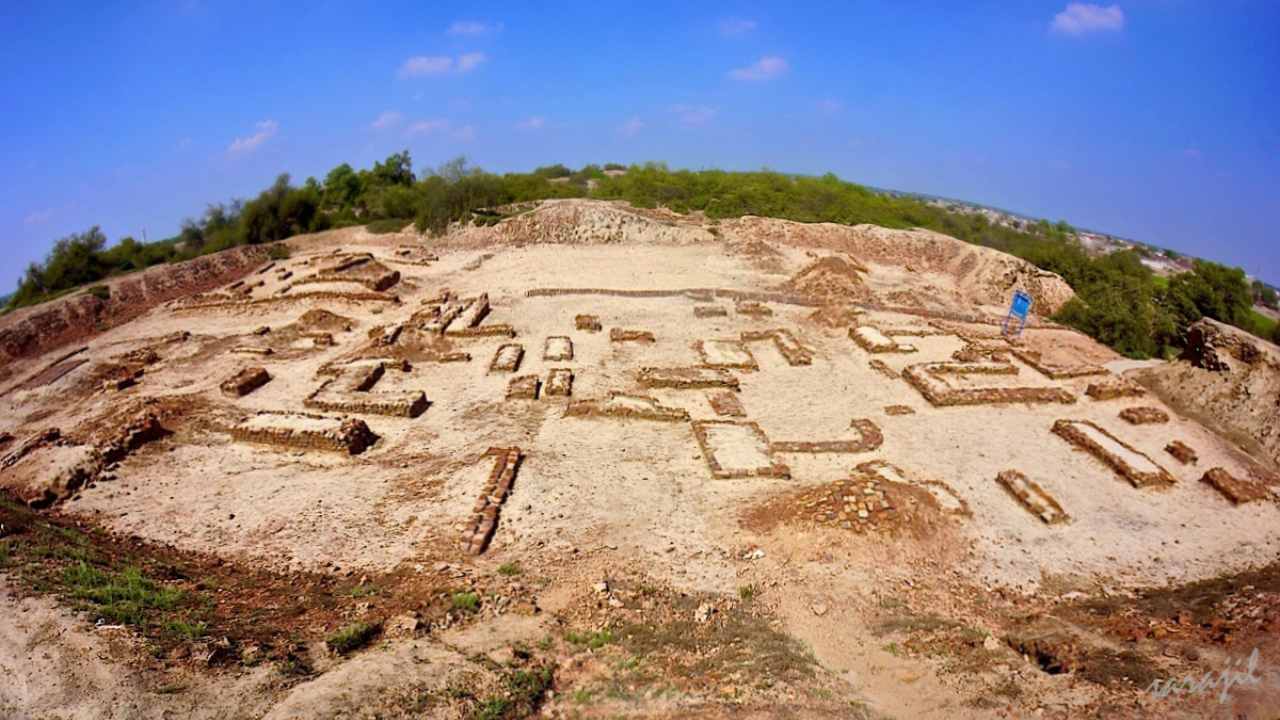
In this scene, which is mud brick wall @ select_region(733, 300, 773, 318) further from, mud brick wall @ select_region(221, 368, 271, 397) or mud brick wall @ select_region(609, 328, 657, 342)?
mud brick wall @ select_region(221, 368, 271, 397)

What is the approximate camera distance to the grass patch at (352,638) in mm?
5930

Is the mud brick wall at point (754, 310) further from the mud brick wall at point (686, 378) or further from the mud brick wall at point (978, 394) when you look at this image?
the mud brick wall at point (978, 394)

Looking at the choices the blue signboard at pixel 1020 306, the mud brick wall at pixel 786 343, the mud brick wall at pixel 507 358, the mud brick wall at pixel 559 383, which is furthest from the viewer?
the blue signboard at pixel 1020 306

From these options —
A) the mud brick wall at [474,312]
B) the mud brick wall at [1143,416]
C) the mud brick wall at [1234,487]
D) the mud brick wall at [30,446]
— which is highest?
the mud brick wall at [474,312]

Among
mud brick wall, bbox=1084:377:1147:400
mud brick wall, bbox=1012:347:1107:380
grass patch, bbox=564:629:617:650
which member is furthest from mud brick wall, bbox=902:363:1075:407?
grass patch, bbox=564:629:617:650

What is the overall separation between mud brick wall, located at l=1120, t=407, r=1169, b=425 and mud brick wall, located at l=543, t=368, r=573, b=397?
1204 centimetres

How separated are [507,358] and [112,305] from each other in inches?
689

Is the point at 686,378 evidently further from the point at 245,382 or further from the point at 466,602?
the point at 245,382

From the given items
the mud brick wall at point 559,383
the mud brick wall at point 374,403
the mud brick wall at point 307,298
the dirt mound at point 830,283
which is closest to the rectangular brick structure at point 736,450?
the mud brick wall at point 559,383

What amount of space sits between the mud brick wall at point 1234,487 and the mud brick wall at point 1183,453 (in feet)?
2.41

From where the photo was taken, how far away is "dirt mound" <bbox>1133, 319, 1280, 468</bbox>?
12.6 meters

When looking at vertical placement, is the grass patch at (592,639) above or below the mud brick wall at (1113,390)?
above

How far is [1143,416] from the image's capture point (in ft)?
42.7

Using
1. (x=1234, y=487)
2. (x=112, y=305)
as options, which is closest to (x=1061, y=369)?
(x=1234, y=487)
